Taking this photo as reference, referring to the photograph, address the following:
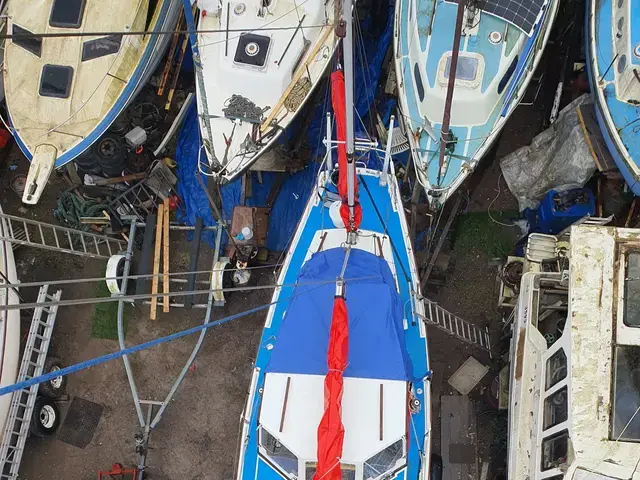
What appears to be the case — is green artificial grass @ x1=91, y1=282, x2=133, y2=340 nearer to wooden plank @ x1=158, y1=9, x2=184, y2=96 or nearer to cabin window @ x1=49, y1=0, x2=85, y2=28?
wooden plank @ x1=158, y1=9, x2=184, y2=96

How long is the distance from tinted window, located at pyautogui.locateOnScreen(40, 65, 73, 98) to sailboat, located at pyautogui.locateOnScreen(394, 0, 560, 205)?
5471 mm

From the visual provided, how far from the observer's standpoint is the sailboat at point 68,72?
8.52 meters

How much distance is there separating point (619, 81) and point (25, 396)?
10065 mm

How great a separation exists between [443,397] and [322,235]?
10.8 ft

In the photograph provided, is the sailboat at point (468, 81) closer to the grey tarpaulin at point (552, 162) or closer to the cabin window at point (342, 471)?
the grey tarpaulin at point (552, 162)

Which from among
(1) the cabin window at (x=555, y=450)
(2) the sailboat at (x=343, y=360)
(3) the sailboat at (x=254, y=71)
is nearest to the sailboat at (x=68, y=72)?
(3) the sailboat at (x=254, y=71)

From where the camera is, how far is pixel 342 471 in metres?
5.90

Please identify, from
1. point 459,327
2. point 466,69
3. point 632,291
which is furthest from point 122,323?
point 632,291

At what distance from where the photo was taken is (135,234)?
9.09 meters

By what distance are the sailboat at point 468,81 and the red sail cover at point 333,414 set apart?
2994 millimetres

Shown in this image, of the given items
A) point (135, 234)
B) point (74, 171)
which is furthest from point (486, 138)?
point (74, 171)

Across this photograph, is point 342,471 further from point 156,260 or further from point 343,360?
point 156,260

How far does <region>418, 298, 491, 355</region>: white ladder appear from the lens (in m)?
7.78

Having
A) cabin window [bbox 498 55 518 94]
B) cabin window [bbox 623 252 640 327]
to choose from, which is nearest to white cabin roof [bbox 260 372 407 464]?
cabin window [bbox 623 252 640 327]
